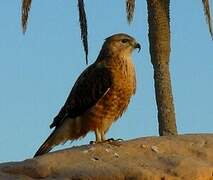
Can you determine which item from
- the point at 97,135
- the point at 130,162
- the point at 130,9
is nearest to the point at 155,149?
the point at 130,162

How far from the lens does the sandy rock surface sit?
27.1ft

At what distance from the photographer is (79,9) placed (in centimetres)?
1744

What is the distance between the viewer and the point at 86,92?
10.5m

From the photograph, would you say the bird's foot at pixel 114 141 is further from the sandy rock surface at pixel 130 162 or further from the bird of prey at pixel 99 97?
the bird of prey at pixel 99 97

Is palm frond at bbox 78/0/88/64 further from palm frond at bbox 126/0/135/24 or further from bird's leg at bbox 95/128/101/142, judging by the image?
bird's leg at bbox 95/128/101/142

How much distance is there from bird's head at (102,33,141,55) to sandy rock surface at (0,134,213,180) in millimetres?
1693

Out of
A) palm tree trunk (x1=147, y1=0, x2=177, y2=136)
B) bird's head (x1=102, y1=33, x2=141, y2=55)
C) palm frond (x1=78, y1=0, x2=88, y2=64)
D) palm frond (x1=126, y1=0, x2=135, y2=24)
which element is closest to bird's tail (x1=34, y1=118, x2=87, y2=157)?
bird's head (x1=102, y1=33, x2=141, y2=55)

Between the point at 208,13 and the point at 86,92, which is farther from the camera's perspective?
the point at 208,13

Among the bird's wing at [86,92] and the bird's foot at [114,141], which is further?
the bird's wing at [86,92]

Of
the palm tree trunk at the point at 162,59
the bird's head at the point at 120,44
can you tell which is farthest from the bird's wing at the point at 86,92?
the palm tree trunk at the point at 162,59

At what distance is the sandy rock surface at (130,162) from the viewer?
8.27 m

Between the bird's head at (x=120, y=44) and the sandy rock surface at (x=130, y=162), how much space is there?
1.69 meters

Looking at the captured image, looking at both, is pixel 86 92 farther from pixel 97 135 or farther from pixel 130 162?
pixel 130 162

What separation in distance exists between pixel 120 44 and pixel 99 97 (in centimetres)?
87
